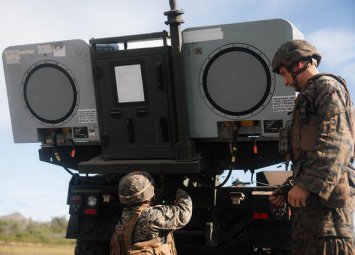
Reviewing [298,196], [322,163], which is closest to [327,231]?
[298,196]

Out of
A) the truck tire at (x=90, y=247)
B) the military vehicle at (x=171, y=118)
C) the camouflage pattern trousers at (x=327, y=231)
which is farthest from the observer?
the truck tire at (x=90, y=247)

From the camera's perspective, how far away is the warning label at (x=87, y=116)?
218 inches

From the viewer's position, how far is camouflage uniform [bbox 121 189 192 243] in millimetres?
3801

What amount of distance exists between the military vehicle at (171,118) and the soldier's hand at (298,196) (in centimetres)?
165

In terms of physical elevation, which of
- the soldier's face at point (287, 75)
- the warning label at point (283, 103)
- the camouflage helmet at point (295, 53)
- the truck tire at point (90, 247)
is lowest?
the truck tire at point (90, 247)

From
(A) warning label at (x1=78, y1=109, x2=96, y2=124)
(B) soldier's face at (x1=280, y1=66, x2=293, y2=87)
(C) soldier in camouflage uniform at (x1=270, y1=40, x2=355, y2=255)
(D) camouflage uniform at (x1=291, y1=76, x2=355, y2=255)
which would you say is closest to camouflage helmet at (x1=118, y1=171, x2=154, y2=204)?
(C) soldier in camouflage uniform at (x1=270, y1=40, x2=355, y2=255)

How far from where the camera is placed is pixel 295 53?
3.53 m

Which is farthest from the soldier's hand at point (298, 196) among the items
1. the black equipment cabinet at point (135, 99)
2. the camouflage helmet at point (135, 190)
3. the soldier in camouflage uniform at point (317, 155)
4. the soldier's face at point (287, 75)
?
A: the black equipment cabinet at point (135, 99)

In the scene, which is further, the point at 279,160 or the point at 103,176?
the point at 103,176

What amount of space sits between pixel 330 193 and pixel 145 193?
1264mm

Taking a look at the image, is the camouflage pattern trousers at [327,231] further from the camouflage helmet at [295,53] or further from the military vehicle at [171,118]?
the military vehicle at [171,118]

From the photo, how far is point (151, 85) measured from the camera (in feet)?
16.9

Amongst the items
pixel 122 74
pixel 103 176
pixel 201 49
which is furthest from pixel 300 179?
pixel 103 176

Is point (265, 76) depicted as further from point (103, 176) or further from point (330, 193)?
point (103, 176)
